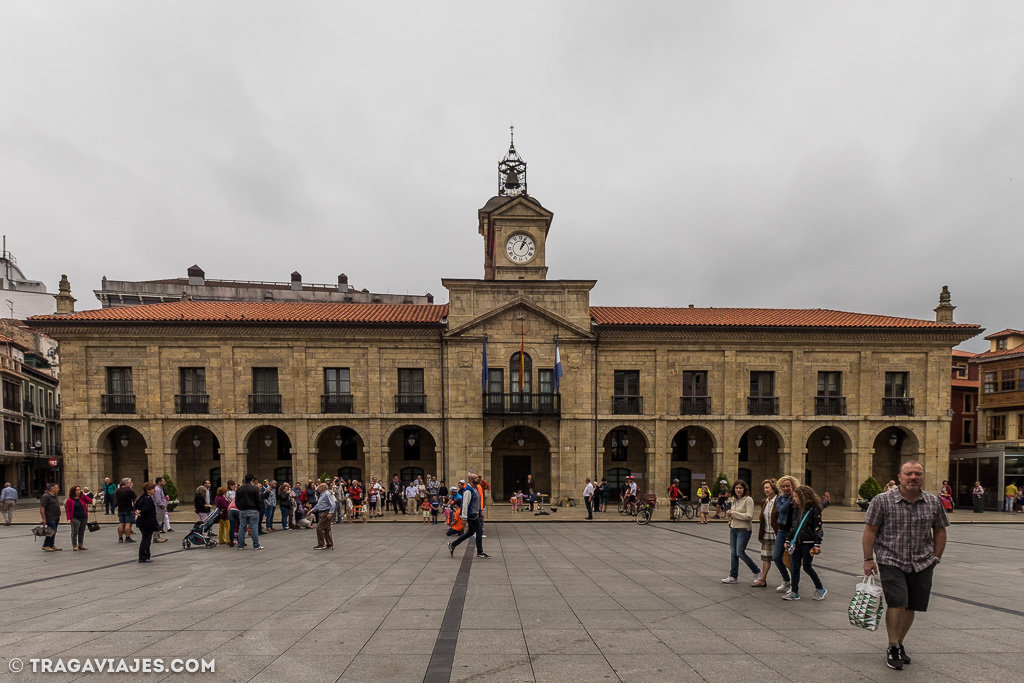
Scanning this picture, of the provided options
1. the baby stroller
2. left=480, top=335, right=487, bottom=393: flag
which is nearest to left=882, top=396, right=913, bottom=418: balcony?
left=480, top=335, right=487, bottom=393: flag

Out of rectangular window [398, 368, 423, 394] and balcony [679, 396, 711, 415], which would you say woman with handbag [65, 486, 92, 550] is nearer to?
rectangular window [398, 368, 423, 394]

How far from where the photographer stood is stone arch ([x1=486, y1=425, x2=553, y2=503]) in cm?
2894

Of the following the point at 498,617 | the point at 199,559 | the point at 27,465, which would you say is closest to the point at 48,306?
the point at 27,465

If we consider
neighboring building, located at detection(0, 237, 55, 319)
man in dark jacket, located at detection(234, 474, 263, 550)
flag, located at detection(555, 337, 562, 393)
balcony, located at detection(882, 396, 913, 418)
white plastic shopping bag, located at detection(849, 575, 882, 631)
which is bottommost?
man in dark jacket, located at detection(234, 474, 263, 550)

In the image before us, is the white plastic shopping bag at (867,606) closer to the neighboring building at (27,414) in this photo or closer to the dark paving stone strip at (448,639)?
the dark paving stone strip at (448,639)

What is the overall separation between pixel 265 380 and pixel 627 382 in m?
19.0

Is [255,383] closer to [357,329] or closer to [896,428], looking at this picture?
[357,329]

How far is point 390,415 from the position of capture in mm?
27406

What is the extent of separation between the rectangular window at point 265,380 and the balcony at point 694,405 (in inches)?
839

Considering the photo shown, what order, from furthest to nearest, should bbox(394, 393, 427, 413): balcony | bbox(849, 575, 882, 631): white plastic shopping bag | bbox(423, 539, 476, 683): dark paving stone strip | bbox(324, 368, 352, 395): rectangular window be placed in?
bbox(324, 368, 352, 395): rectangular window
bbox(394, 393, 427, 413): balcony
bbox(423, 539, 476, 683): dark paving stone strip
bbox(849, 575, 882, 631): white plastic shopping bag

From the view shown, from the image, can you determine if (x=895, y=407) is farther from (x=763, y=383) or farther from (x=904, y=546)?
(x=904, y=546)

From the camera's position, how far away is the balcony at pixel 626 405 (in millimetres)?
27953

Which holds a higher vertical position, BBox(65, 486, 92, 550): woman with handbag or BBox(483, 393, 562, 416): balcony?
BBox(483, 393, 562, 416): balcony

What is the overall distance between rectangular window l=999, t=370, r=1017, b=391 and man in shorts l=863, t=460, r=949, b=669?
37089 millimetres
